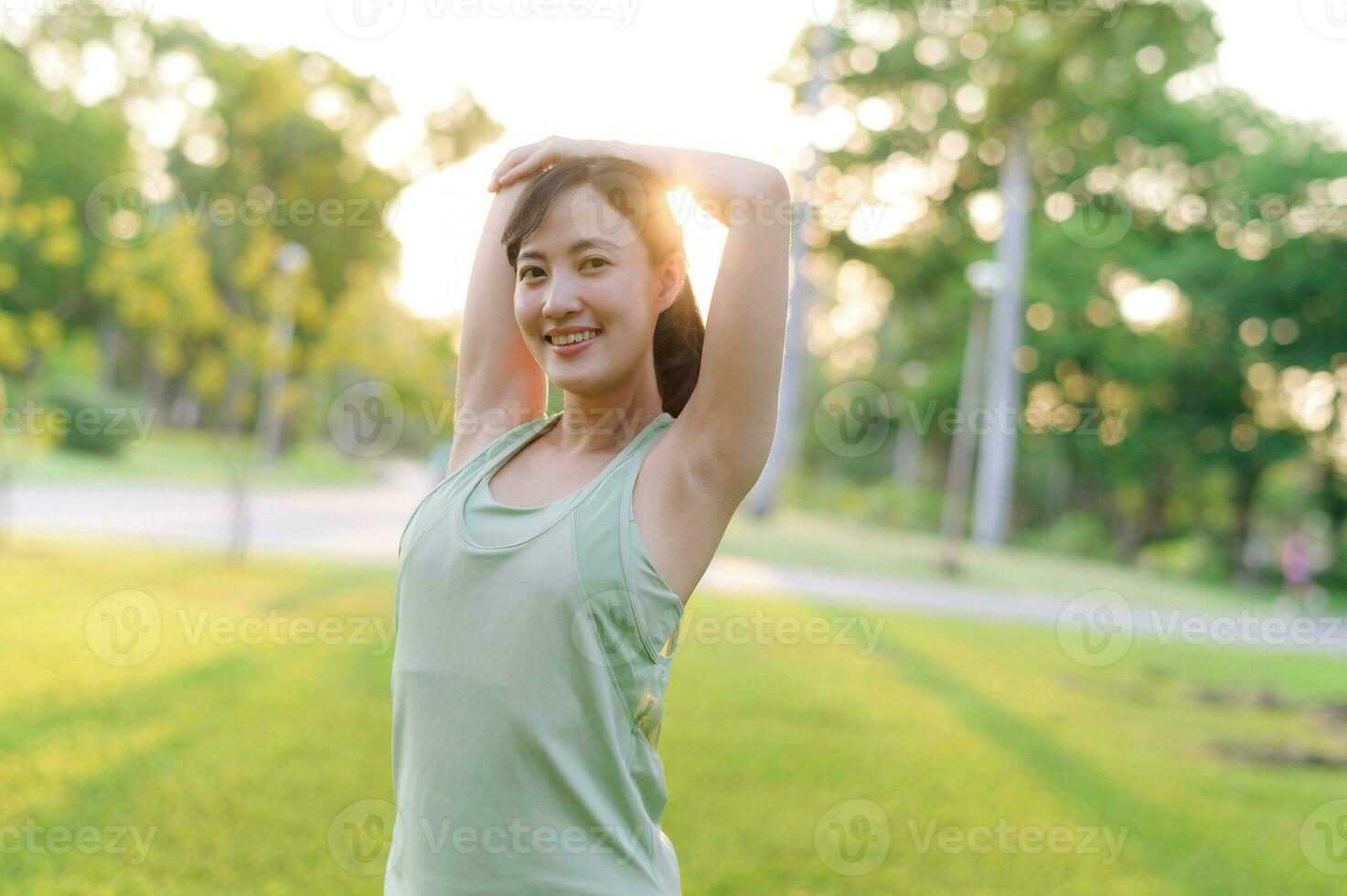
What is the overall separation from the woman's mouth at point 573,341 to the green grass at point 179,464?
10.2 metres

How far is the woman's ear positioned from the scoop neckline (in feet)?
0.43

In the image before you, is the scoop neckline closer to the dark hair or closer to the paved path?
the dark hair

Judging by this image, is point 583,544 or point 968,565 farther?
point 968,565

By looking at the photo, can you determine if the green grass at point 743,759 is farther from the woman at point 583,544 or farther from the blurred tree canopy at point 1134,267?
the blurred tree canopy at point 1134,267

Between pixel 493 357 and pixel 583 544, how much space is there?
0.51m

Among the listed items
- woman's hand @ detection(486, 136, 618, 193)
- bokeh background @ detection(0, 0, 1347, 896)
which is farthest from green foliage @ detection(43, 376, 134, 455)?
woman's hand @ detection(486, 136, 618, 193)

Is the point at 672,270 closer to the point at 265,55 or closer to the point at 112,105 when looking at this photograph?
the point at 265,55

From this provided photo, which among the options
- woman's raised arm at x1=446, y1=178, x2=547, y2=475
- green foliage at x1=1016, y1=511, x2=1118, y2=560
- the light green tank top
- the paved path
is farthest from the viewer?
green foliage at x1=1016, y1=511, x2=1118, y2=560

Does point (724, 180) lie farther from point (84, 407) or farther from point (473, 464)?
point (84, 407)

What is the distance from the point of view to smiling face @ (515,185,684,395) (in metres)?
→ 1.26

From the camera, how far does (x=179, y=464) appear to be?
86.2ft

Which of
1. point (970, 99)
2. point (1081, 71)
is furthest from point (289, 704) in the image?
point (970, 99)

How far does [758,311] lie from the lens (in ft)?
4.00

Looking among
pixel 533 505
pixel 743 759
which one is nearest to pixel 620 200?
pixel 533 505
